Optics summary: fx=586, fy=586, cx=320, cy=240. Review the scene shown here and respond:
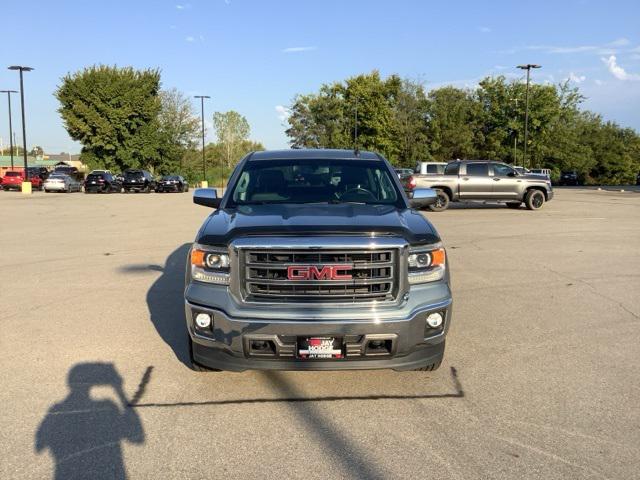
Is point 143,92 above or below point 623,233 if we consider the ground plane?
above

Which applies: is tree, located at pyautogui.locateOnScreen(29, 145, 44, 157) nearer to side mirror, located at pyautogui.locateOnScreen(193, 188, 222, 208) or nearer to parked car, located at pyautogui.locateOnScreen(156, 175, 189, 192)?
parked car, located at pyautogui.locateOnScreen(156, 175, 189, 192)

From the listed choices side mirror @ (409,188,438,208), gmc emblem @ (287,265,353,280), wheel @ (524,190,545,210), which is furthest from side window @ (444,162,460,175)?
gmc emblem @ (287,265,353,280)

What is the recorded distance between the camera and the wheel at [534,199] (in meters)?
22.1

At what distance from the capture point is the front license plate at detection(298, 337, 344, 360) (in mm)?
3814

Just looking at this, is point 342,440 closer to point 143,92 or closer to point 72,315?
point 72,315

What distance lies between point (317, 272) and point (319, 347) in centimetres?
49

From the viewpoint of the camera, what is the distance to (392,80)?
66312mm

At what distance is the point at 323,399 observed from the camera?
4148mm

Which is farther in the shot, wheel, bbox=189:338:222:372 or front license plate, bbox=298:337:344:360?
wheel, bbox=189:338:222:372

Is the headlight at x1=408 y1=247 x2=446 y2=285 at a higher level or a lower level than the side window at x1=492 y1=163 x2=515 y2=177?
lower

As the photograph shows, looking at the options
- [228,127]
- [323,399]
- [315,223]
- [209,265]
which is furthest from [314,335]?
[228,127]

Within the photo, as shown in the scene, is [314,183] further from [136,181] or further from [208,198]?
[136,181]

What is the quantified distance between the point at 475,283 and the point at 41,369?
5.66 meters

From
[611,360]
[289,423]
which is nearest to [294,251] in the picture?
[289,423]
